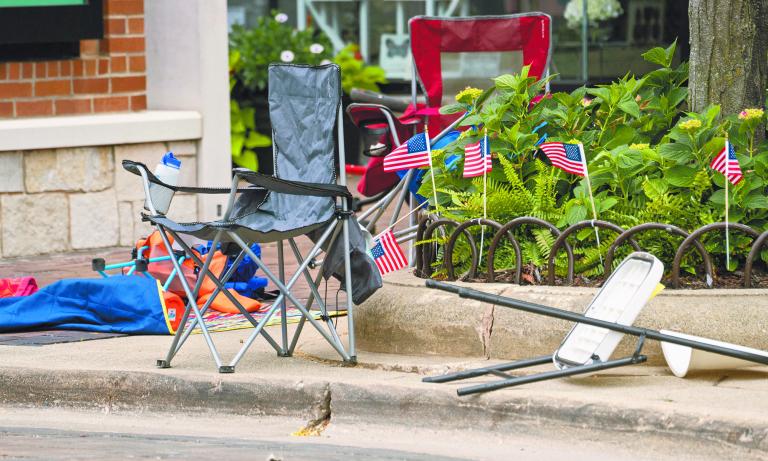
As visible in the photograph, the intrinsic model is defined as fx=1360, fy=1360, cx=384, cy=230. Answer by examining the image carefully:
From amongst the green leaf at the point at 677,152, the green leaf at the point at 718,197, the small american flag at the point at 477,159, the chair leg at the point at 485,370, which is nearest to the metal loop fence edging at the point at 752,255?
the green leaf at the point at 718,197

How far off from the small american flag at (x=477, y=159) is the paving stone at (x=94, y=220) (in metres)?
3.78

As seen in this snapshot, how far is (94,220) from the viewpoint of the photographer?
8977 mm

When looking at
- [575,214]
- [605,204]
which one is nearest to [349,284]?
[575,214]

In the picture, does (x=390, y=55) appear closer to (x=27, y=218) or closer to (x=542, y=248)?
(x=27, y=218)

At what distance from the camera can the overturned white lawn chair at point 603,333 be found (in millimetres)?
4695

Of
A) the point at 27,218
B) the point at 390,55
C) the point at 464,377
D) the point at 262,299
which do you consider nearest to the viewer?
the point at 464,377

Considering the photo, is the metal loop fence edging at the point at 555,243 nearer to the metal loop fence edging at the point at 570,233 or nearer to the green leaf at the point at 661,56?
the metal loop fence edging at the point at 570,233

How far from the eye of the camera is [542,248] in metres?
5.66

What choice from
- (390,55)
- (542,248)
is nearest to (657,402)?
(542,248)

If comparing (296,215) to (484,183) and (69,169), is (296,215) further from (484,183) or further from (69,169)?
(69,169)

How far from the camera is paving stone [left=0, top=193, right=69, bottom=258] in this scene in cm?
866

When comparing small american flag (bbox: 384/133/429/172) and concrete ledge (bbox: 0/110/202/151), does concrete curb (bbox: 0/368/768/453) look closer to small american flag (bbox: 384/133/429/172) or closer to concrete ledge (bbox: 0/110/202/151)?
small american flag (bbox: 384/133/429/172)

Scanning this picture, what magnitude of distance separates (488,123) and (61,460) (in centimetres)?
245

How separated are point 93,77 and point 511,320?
15.6 ft
